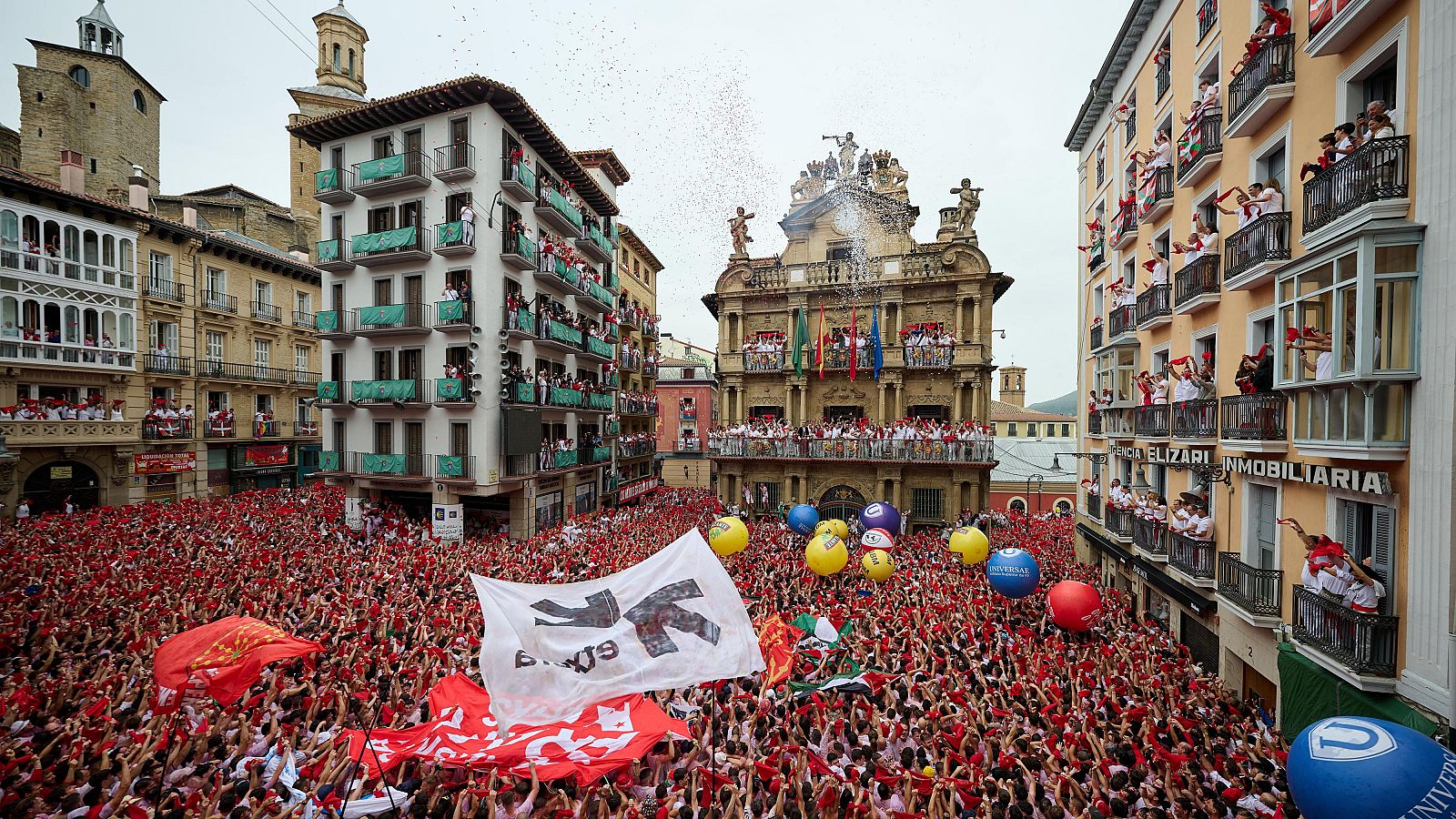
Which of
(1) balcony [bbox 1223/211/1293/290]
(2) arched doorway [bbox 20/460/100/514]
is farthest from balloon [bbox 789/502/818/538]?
(2) arched doorway [bbox 20/460/100/514]

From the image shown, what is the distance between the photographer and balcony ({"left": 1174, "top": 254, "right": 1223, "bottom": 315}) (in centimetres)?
1322

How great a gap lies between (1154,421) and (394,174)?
2805cm

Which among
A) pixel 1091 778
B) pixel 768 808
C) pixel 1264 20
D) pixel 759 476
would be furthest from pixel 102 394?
pixel 1264 20

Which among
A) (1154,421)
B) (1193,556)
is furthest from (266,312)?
(1193,556)

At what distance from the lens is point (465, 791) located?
705 centimetres

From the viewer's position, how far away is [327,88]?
141 feet

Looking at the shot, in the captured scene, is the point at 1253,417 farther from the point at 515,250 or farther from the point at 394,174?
the point at 394,174

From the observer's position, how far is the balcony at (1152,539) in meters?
14.9

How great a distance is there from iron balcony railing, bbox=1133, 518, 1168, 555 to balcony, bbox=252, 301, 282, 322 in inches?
1689

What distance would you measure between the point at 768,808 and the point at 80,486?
111 feet

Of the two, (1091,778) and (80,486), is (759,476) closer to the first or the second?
(1091,778)

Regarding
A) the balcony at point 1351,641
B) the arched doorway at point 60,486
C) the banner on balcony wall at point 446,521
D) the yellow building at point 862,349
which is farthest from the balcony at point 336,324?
the balcony at point 1351,641

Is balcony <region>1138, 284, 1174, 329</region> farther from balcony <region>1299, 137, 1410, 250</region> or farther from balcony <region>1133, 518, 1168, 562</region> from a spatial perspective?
balcony <region>1299, 137, 1410, 250</region>

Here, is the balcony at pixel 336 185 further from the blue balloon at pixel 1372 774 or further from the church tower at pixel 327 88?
the blue balloon at pixel 1372 774
